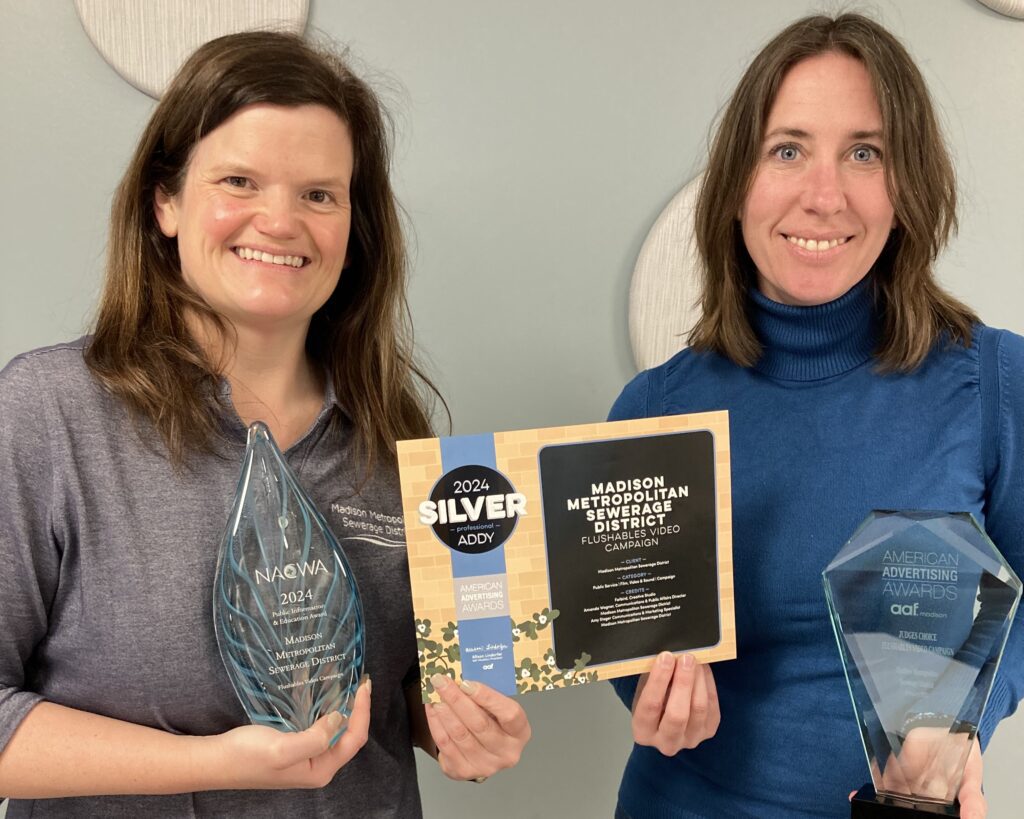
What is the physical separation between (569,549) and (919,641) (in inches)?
14.8

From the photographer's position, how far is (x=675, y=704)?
1089mm

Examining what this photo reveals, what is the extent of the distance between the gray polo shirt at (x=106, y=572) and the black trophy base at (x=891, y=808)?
61 cm

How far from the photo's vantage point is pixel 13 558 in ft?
3.17

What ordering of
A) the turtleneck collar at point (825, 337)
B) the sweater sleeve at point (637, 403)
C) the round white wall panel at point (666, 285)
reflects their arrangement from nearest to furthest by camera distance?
the turtleneck collar at point (825, 337)
the sweater sleeve at point (637, 403)
the round white wall panel at point (666, 285)

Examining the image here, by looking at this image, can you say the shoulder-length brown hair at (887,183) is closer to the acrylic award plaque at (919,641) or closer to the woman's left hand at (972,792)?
the acrylic award plaque at (919,641)

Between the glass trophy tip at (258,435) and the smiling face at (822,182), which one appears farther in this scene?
the smiling face at (822,182)

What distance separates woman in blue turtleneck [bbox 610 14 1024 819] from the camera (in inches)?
44.8

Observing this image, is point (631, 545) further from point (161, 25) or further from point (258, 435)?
point (161, 25)

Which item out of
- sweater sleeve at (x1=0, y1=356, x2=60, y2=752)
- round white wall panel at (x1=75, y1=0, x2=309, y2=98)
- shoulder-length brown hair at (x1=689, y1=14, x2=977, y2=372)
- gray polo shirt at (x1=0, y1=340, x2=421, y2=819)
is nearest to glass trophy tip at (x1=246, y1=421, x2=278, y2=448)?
gray polo shirt at (x1=0, y1=340, x2=421, y2=819)

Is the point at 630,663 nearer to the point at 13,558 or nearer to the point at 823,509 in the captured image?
the point at 823,509

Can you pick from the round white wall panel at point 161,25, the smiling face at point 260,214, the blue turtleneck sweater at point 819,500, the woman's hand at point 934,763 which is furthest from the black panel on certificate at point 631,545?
the round white wall panel at point 161,25

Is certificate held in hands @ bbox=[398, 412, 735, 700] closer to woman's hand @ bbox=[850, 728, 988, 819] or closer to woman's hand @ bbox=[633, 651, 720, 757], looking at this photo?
woman's hand @ bbox=[633, 651, 720, 757]

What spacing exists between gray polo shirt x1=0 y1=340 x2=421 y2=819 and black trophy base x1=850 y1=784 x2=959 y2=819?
2.00 feet

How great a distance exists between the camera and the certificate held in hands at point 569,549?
1.02 metres
